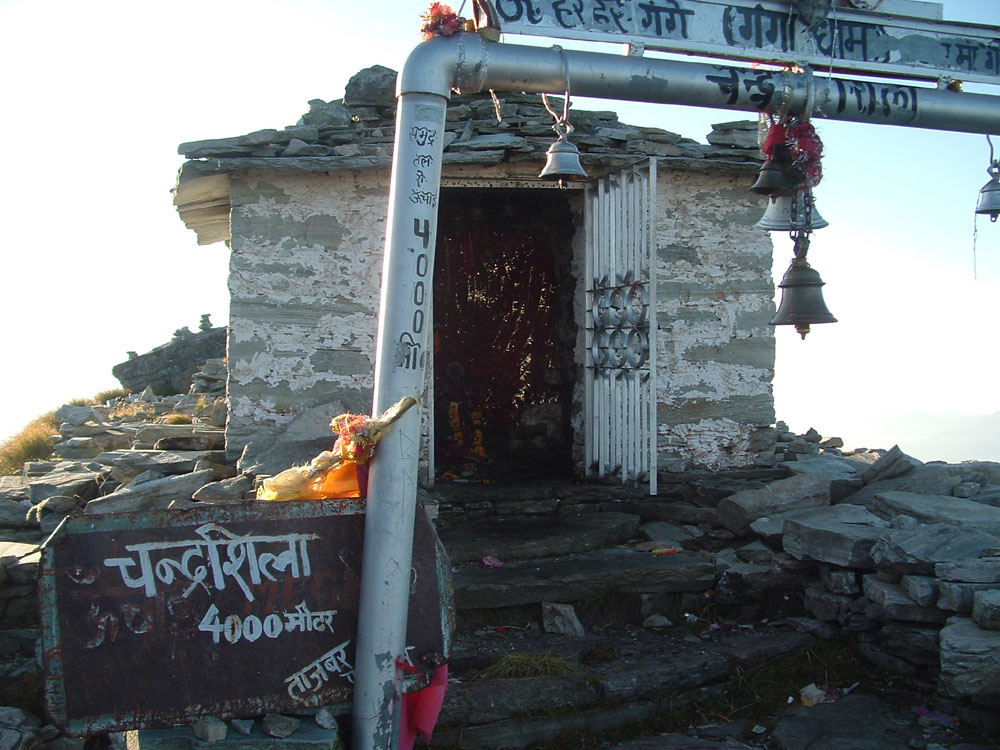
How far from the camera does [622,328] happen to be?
6.93 metres

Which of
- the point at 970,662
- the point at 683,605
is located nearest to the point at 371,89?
the point at 683,605

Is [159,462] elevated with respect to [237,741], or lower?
elevated

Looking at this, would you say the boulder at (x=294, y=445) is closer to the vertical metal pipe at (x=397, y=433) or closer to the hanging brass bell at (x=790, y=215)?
the vertical metal pipe at (x=397, y=433)

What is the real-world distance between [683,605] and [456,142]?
3914mm

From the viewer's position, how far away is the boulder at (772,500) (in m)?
6.27

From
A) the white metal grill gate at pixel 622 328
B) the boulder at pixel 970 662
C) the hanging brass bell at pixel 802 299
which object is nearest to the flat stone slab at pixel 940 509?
the boulder at pixel 970 662

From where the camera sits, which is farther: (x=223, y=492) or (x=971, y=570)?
(x=223, y=492)

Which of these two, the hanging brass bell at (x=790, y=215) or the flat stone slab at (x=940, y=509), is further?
the flat stone slab at (x=940, y=509)

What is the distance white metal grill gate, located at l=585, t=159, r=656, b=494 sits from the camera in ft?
21.5

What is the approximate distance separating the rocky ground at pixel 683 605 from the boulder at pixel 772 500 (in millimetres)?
15

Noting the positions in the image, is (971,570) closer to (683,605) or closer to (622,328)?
(683,605)

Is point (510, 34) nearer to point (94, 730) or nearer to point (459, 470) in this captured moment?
point (94, 730)

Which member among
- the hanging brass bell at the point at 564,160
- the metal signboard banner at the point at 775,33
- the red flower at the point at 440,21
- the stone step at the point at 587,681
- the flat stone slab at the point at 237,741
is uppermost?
the metal signboard banner at the point at 775,33

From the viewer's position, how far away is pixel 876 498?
614cm
